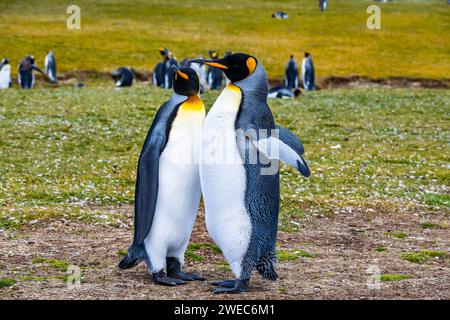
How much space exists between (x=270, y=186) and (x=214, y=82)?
22.6 meters

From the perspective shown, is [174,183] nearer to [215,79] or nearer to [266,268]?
[266,268]

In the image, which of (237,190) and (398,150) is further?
(398,150)

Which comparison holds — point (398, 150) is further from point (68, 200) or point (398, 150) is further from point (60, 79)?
point (60, 79)

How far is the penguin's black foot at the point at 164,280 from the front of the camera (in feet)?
20.8

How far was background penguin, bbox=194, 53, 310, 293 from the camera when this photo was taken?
247 inches

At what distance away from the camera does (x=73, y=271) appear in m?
6.76

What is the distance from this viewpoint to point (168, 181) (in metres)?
6.52

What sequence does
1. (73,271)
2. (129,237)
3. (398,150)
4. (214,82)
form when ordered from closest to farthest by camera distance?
(73,271) < (129,237) < (398,150) < (214,82)

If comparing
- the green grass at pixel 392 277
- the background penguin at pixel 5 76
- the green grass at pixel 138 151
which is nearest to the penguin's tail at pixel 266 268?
the green grass at pixel 392 277

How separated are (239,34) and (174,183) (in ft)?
119

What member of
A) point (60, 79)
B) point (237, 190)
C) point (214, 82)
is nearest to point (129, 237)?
point (237, 190)

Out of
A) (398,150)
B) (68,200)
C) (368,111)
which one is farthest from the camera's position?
(368,111)

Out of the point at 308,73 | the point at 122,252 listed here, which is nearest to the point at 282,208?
the point at 122,252

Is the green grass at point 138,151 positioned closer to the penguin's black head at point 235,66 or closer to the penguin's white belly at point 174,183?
the penguin's white belly at point 174,183
